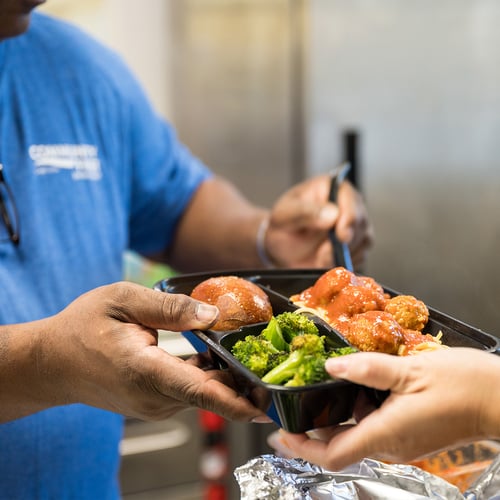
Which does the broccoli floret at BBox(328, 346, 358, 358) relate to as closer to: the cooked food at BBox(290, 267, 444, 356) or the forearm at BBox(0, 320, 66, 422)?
the cooked food at BBox(290, 267, 444, 356)

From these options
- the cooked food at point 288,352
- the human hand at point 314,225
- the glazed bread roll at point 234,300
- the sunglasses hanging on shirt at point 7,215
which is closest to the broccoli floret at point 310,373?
the cooked food at point 288,352

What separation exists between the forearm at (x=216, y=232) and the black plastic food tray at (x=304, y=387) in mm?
645

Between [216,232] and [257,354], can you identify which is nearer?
[257,354]

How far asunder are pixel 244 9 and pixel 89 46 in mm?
1442

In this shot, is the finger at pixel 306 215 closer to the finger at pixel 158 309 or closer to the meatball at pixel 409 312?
the meatball at pixel 409 312

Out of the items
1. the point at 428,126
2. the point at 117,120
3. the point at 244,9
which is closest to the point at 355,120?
the point at 428,126

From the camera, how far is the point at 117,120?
74.4 inches

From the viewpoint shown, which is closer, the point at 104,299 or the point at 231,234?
the point at 104,299

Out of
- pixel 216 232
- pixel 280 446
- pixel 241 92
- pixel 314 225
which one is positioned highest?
pixel 241 92

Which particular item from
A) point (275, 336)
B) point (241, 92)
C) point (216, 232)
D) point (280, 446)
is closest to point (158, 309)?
point (275, 336)

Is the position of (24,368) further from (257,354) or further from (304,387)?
(304,387)

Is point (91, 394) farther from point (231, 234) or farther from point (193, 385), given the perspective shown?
point (231, 234)

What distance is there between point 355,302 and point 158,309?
319 millimetres

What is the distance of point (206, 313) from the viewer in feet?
3.59
